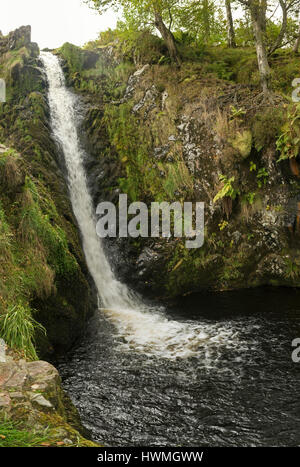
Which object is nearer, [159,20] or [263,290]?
[263,290]

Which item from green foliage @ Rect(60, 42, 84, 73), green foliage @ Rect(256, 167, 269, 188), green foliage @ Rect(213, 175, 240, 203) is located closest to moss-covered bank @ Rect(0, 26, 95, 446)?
green foliage @ Rect(60, 42, 84, 73)

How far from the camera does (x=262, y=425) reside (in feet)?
14.4

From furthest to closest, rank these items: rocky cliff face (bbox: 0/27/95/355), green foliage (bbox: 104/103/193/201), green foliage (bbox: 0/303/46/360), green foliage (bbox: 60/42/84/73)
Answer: green foliage (bbox: 60/42/84/73), green foliage (bbox: 104/103/193/201), rocky cliff face (bbox: 0/27/95/355), green foliage (bbox: 0/303/46/360)

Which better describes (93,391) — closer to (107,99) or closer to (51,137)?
(51,137)

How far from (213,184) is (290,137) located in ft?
7.57

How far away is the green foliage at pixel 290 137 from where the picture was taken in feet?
28.9

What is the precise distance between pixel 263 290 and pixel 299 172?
3303 millimetres

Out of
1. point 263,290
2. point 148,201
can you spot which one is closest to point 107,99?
point 148,201

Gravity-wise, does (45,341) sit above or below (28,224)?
below

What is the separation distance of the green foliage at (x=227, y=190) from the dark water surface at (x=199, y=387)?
10.7 ft

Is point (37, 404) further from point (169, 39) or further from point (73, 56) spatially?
Answer: point (73, 56)

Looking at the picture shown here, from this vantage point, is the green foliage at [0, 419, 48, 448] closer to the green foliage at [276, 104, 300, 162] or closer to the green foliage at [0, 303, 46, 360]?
the green foliage at [0, 303, 46, 360]

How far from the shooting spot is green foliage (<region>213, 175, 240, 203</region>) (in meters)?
9.38

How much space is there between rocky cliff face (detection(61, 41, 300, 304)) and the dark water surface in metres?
2.15
